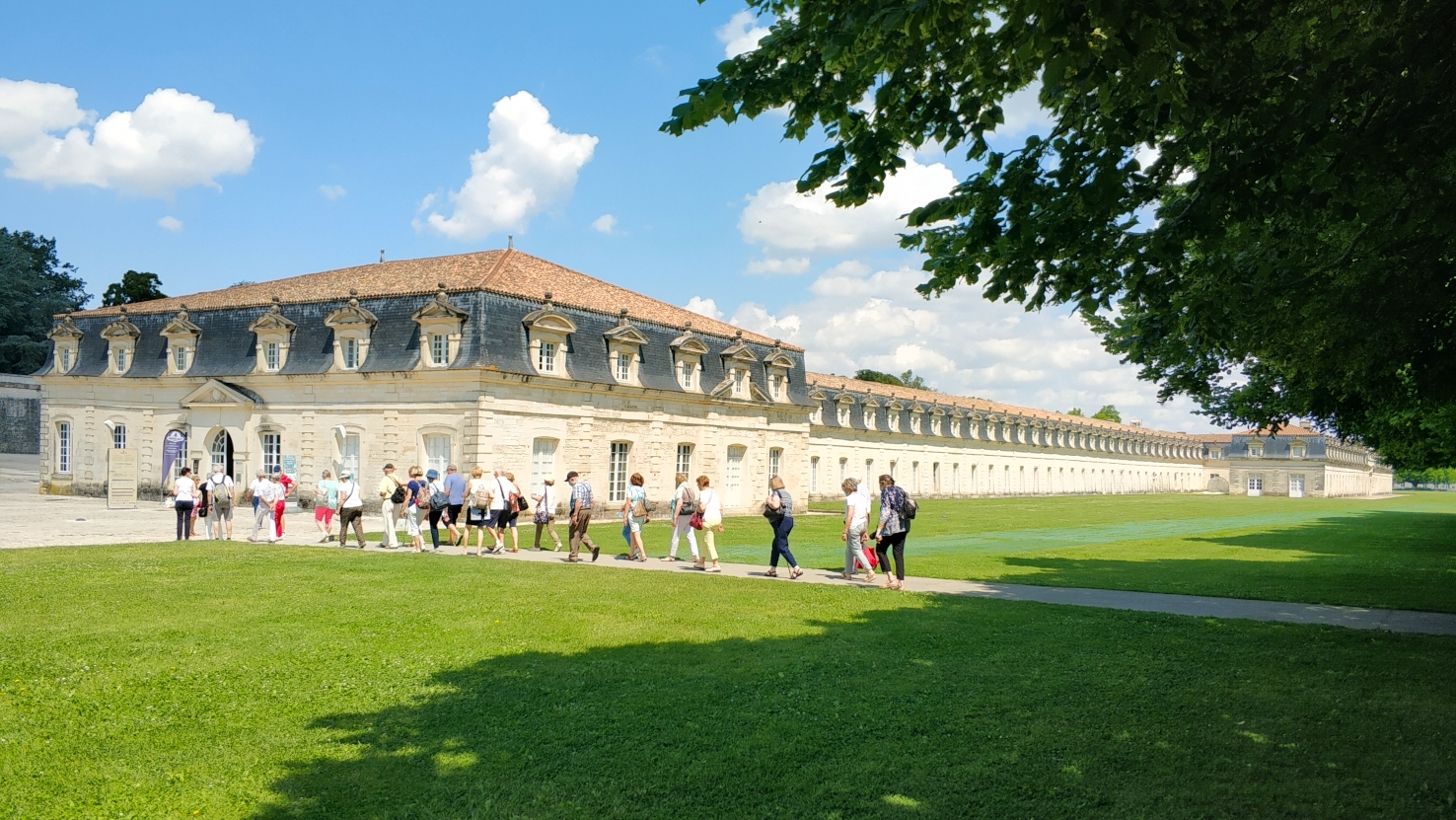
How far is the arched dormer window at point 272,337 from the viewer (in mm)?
30031

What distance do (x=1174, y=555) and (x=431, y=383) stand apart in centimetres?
1990

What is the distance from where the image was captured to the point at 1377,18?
230 inches

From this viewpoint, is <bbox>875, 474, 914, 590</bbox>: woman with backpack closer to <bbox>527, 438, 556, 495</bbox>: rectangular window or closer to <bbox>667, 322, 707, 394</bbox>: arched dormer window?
<bbox>527, 438, 556, 495</bbox>: rectangular window

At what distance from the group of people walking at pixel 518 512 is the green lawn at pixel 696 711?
3.16 meters

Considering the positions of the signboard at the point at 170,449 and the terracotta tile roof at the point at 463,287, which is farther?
the signboard at the point at 170,449

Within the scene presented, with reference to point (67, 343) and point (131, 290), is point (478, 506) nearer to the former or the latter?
point (67, 343)

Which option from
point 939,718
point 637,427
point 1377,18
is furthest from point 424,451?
point 1377,18

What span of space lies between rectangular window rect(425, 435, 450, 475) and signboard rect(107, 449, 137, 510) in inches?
398

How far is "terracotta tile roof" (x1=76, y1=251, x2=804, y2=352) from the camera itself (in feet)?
94.7

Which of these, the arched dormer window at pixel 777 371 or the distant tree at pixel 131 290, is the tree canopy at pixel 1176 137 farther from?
the distant tree at pixel 131 290

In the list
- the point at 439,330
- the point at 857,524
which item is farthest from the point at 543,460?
the point at 857,524

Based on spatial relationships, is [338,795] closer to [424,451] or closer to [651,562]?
[651,562]

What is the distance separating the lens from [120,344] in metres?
Result: 34.2

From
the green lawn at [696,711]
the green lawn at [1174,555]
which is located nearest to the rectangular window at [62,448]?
the green lawn at [1174,555]
